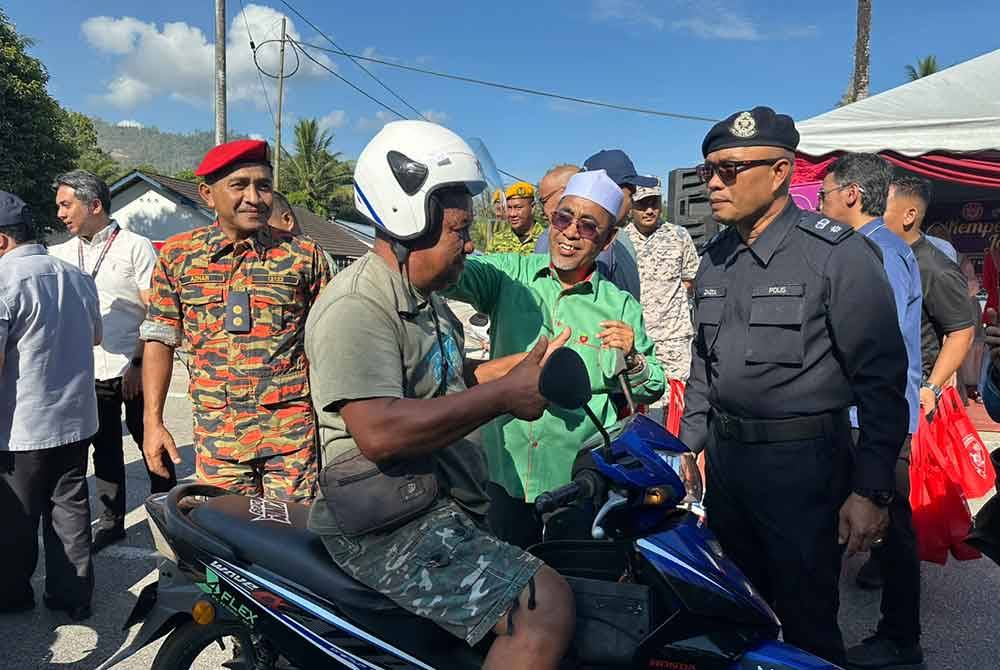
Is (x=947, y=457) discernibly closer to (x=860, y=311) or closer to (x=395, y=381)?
(x=860, y=311)

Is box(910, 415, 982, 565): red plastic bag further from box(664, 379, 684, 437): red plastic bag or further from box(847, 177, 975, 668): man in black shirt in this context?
box(664, 379, 684, 437): red plastic bag

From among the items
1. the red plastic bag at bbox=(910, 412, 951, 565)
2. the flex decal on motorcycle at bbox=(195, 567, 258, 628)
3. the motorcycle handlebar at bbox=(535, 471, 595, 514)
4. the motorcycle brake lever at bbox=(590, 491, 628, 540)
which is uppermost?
the motorcycle handlebar at bbox=(535, 471, 595, 514)

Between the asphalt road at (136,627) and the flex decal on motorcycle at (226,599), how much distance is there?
1.47 m

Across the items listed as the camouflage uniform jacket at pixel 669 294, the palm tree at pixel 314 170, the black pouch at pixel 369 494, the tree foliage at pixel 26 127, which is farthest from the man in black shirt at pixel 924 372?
the palm tree at pixel 314 170

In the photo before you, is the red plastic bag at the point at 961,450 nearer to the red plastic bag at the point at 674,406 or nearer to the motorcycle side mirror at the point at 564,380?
the red plastic bag at the point at 674,406

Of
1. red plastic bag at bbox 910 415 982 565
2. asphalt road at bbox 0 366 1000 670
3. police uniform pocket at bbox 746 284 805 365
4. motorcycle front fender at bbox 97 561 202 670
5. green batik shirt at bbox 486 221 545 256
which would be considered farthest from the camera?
green batik shirt at bbox 486 221 545 256

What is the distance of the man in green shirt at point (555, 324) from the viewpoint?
7.86 feet

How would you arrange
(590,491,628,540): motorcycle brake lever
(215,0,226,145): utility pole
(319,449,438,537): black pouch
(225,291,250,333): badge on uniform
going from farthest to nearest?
1. (215,0,226,145): utility pole
2. (225,291,250,333): badge on uniform
3. (590,491,628,540): motorcycle brake lever
4. (319,449,438,537): black pouch

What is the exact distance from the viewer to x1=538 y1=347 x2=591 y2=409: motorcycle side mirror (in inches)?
54.2

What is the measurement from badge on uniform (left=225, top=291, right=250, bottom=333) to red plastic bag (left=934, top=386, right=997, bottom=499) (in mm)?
3347

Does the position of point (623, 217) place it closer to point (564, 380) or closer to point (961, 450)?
point (961, 450)

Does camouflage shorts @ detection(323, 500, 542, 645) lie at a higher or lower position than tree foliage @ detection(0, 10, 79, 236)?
lower

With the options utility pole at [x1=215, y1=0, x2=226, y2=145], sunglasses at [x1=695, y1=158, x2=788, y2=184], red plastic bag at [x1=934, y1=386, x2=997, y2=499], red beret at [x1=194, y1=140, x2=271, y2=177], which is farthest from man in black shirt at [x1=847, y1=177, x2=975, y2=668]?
utility pole at [x1=215, y1=0, x2=226, y2=145]

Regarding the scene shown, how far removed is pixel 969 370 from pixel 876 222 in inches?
253
